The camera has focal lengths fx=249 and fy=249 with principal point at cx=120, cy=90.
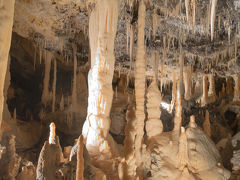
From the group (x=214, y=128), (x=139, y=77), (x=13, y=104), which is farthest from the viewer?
(x=13, y=104)

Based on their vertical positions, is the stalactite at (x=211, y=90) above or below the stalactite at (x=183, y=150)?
above

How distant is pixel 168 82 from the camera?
18.8m

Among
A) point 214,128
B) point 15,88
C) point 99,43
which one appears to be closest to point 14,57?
point 15,88

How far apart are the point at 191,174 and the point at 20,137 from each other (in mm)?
8285

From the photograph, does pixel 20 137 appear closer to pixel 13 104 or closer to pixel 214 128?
pixel 13 104

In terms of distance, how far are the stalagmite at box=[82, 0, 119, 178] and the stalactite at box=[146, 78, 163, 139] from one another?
6.64 feet

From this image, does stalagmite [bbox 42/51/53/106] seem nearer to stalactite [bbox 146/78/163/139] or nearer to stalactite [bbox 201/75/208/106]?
stalactite [bbox 146/78/163/139]

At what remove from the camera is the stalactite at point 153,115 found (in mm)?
8742

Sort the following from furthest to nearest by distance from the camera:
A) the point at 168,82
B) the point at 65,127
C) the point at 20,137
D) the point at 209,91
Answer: the point at 168,82 < the point at 209,91 < the point at 65,127 < the point at 20,137

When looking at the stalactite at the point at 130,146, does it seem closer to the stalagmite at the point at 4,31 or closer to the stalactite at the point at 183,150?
the stalactite at the point at 183,150

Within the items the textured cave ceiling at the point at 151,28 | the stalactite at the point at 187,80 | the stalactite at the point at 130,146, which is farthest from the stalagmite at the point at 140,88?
the stalactite at the point at 187,80

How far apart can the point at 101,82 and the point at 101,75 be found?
0.67 ft

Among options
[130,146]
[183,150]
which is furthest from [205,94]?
[130,146]

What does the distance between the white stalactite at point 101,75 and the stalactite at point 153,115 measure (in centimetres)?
222
